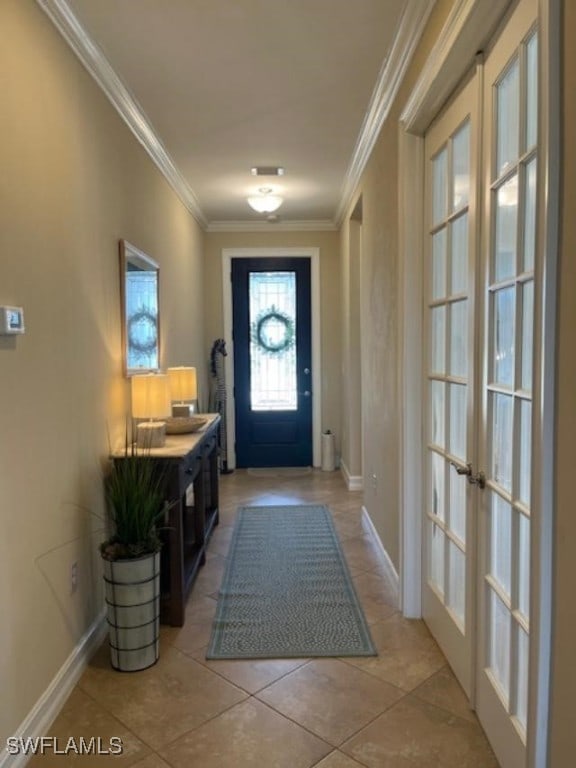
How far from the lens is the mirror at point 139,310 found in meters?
2.86

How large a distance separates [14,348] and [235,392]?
4204 millimetres

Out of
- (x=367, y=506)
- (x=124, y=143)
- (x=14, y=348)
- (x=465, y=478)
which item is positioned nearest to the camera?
(x=14, y=348)

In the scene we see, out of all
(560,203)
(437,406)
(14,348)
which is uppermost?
(560,203)

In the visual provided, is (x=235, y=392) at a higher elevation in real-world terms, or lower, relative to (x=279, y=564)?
higher

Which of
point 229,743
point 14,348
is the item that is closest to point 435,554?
point 229,743

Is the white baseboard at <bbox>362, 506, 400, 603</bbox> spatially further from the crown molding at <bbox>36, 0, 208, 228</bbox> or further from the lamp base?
the crown molding at <bbox>36, 0, 208, 228</bbox>

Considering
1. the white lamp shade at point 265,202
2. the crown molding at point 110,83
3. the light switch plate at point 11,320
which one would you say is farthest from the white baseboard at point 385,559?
the crown molding at point 110,83

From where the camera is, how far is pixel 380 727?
6.14 feet

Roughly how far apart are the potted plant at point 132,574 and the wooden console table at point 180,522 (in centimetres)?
19

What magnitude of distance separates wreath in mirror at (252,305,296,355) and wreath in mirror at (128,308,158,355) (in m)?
2.45

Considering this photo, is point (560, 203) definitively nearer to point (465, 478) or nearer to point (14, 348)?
point (465, 478)

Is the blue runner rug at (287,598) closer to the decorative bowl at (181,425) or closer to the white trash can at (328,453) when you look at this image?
the decorative bowl at (181,425)

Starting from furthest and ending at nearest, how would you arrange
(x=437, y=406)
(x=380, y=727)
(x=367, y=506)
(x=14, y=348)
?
1. (x=367, y=506)
2. (x=437, y=406)
3. (x=380, y=727)
4. (x=14, y=348)

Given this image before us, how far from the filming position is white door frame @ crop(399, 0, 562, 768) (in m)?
1.17
